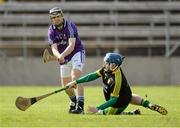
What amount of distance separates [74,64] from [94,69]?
15032 mm

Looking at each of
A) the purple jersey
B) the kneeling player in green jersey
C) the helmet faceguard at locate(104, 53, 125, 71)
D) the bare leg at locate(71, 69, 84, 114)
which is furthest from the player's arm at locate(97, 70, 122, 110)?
the purple jersey

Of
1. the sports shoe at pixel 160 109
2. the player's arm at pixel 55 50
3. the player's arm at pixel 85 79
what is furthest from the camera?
the player's arm at pixel 55 50

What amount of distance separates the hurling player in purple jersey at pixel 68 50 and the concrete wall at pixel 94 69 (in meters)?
14.7

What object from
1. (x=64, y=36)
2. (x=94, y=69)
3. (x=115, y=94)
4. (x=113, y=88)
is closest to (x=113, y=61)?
(x=113, y=88)

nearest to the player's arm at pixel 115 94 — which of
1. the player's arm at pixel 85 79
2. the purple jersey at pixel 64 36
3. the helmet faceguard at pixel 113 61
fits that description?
the helmet faceguard at pixel 113 61

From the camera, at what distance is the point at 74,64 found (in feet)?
44.1

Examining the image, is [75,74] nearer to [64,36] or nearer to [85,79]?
[85,79]

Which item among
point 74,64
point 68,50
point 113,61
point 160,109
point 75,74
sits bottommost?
point 160,109

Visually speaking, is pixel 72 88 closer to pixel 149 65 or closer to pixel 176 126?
pixel 176 126

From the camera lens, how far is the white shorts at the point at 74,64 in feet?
43.9

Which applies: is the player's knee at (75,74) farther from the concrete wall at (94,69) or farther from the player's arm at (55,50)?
the concrete wall at (94,69)

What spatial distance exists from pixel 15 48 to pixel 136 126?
70.1 ft

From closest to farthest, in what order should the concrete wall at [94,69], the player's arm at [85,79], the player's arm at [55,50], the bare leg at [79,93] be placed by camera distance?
the player's arm at [85,79], the bare leg at [79,93], the player's arm at [55,50], the concrete wall at [94,69]

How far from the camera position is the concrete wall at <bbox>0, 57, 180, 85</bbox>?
28.7 metres
